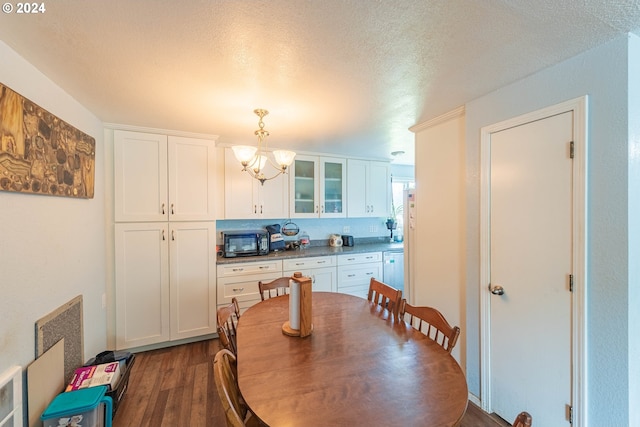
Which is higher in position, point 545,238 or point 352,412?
point 545,238

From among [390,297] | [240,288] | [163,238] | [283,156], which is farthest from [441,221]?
[163,238]

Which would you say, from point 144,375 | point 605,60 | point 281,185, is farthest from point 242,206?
point 605,60

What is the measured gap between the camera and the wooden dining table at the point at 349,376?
820mm

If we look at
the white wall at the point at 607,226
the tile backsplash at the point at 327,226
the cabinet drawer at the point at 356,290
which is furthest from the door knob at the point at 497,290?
the tile backsplash at the point at 327,226

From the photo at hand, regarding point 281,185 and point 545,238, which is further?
point 281,185

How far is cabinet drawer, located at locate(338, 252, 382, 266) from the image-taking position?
342 cm

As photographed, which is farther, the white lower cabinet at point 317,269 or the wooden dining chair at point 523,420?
the white lower cabinet at point 317,269

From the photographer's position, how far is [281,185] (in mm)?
3324

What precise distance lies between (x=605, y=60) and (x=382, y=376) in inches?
72.1

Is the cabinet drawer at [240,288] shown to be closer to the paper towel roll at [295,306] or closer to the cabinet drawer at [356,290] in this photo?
the cabinet drawer at [356,290]

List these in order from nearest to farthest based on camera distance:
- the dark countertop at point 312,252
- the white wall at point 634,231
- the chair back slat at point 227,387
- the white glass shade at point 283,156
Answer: the chair back slat at point 227,387, the white wall at point 634,231, the white glass shade at point 283,156, the dark countertop at point 312,252

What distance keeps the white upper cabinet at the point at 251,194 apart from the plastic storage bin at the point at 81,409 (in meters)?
1.87

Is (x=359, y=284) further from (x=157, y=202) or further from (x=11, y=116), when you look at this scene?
(x=11, y=116)

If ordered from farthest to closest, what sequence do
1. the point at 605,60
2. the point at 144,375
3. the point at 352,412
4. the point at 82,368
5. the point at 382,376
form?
the point at 144,375 → the point at 82,368 → the point at 605,60 → the point at 382,376 → the point at 352,412
